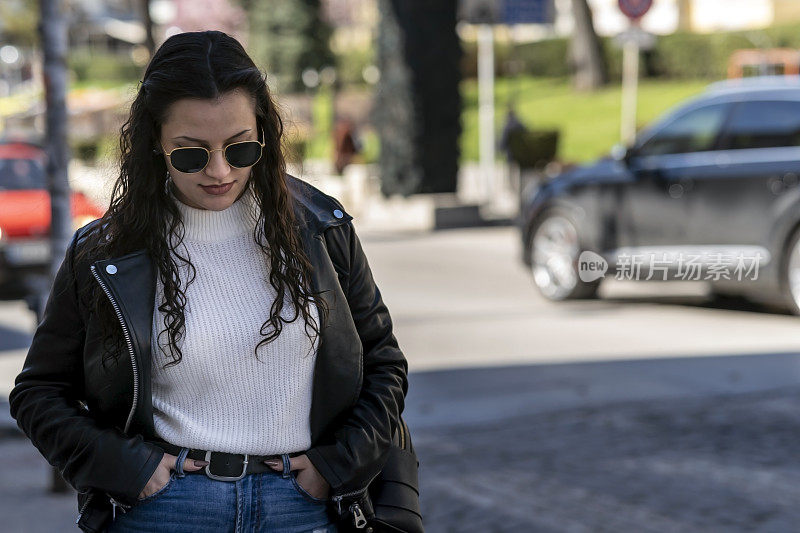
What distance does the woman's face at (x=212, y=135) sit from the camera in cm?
231

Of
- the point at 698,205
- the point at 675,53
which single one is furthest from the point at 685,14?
the point at 698,205

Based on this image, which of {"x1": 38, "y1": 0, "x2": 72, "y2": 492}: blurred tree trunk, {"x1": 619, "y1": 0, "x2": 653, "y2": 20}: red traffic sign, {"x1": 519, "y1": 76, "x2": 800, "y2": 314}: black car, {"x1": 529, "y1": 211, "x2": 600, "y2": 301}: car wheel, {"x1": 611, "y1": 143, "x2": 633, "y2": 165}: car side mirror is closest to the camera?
{"x1": 38, "y1": 0, "x2": 72, "y2": 492}: blurred tree trunk

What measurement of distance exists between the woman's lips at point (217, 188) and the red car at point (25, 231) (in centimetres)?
1052

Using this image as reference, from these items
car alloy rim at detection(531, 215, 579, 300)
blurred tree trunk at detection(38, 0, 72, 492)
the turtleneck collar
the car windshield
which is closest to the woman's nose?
the turtleneck collar

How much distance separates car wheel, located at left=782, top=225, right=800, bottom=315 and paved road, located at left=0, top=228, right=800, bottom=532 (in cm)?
23

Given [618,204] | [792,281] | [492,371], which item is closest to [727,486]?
[492,371]

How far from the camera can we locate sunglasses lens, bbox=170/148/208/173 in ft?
7.55

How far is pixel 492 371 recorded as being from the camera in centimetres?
828

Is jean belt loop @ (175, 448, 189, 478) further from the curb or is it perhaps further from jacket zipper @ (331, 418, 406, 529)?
the curb

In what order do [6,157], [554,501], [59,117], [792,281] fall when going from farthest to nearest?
[6,157] → [792,281] → [59,117] → [554,501]

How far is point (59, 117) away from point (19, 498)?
6.52 ft

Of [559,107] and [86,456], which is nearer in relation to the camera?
[86,456]

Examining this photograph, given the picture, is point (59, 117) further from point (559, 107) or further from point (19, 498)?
point (559, 107)

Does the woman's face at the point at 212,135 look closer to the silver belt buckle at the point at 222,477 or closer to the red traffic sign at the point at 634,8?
the silver belt buckle at the point at 222,477
